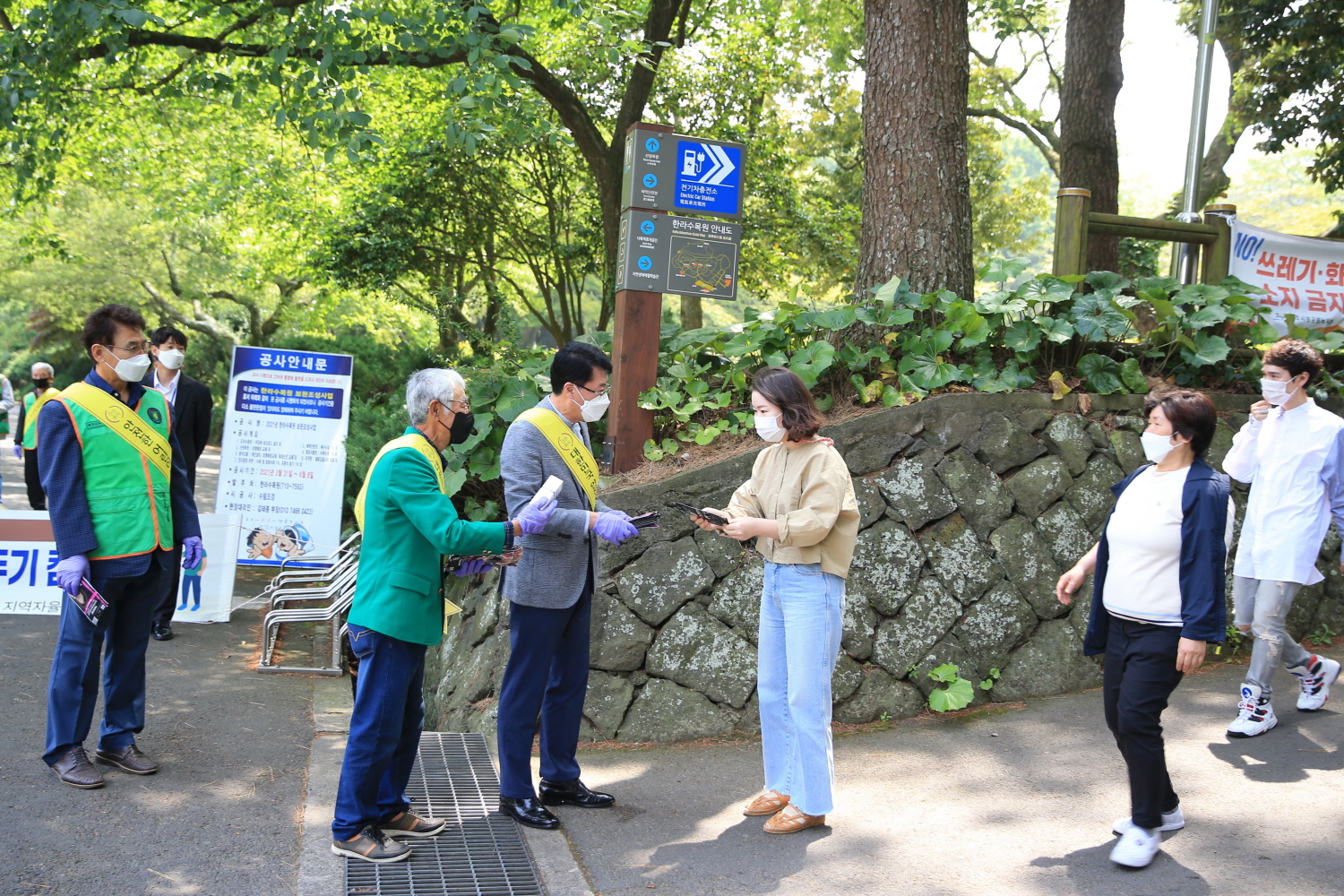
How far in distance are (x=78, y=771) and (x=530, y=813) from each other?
6.43 ft

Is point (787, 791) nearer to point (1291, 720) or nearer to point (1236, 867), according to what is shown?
point (1236, 867)

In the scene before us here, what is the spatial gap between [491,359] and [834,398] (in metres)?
3.37

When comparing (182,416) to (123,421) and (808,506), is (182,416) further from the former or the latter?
(808,506)

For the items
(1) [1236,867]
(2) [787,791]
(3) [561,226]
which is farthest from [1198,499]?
(3) [561,226]

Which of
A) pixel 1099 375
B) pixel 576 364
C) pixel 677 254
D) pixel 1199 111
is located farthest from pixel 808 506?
pixel 1199 111

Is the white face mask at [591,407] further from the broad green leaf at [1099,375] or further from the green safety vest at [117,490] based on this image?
the broad green leaf at [1099,375]

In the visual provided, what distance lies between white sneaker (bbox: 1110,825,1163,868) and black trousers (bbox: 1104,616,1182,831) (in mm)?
36

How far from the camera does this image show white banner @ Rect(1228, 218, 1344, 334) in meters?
7.22

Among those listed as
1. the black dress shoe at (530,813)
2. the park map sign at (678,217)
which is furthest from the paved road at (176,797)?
the park map sign at (678,217)

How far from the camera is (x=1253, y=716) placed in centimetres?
475

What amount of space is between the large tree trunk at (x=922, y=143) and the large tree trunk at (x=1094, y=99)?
15.9ft

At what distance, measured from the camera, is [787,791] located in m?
3.98

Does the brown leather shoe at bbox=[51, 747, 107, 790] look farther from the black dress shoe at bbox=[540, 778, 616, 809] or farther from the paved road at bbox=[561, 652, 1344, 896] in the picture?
the paved road at bbox=[561, 652, 1344, 896]

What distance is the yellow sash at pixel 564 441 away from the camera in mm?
3988
